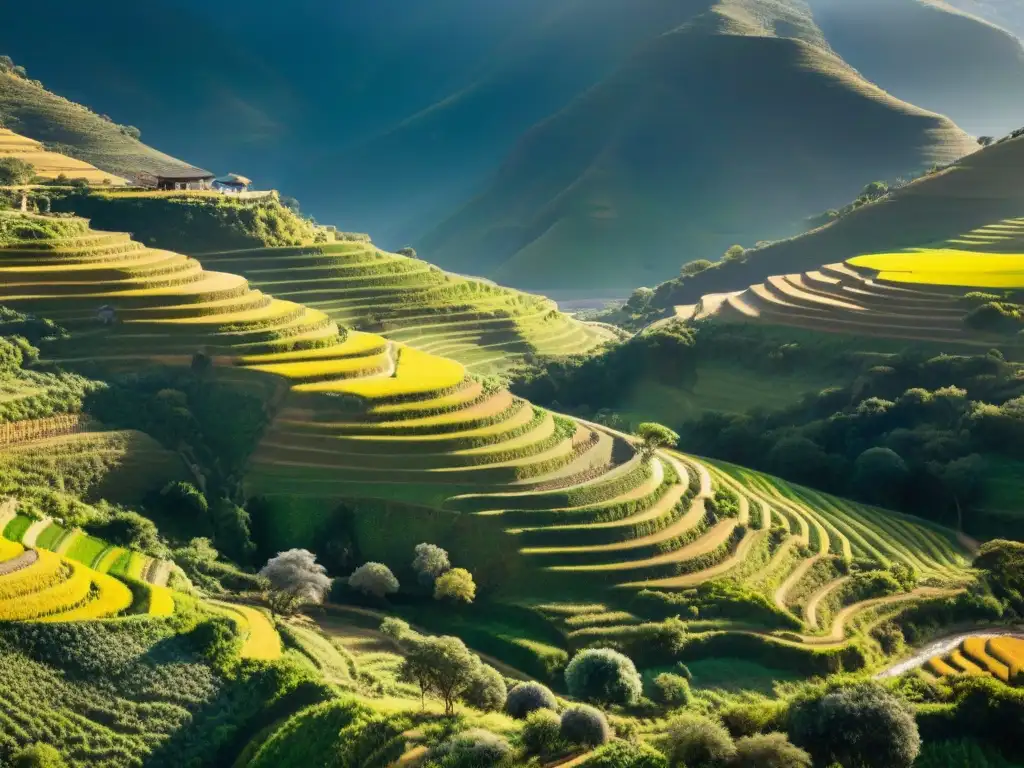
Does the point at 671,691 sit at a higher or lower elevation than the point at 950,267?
lower

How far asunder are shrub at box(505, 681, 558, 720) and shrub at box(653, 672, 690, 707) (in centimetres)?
504

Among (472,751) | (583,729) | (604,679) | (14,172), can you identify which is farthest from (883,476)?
(14,172)

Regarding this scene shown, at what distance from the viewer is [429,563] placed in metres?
44.0

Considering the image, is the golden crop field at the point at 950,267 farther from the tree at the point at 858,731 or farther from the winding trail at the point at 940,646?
the tree at the point at 858,731

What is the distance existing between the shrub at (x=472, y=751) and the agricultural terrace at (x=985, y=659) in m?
16.4

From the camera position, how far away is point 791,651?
4175 cm

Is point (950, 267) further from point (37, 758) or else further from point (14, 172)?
point (37, 758)

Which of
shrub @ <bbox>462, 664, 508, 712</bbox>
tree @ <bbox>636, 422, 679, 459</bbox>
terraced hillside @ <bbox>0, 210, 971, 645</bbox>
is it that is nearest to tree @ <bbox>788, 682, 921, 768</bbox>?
shrub @ <bbox>462, 664, 508, 712</bbox>

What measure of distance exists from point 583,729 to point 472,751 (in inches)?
124

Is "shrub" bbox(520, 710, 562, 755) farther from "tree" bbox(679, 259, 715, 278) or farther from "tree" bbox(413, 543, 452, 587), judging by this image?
"tree" bbox(679, 259, 715, 278)

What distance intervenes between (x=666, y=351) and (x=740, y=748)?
5481cm

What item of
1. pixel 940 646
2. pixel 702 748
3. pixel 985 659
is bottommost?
pixel 702 748

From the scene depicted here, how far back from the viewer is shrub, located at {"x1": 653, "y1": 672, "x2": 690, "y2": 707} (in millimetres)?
37875

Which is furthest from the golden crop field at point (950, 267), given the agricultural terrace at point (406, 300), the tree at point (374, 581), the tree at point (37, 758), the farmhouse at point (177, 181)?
the tree at point (37, 758)
